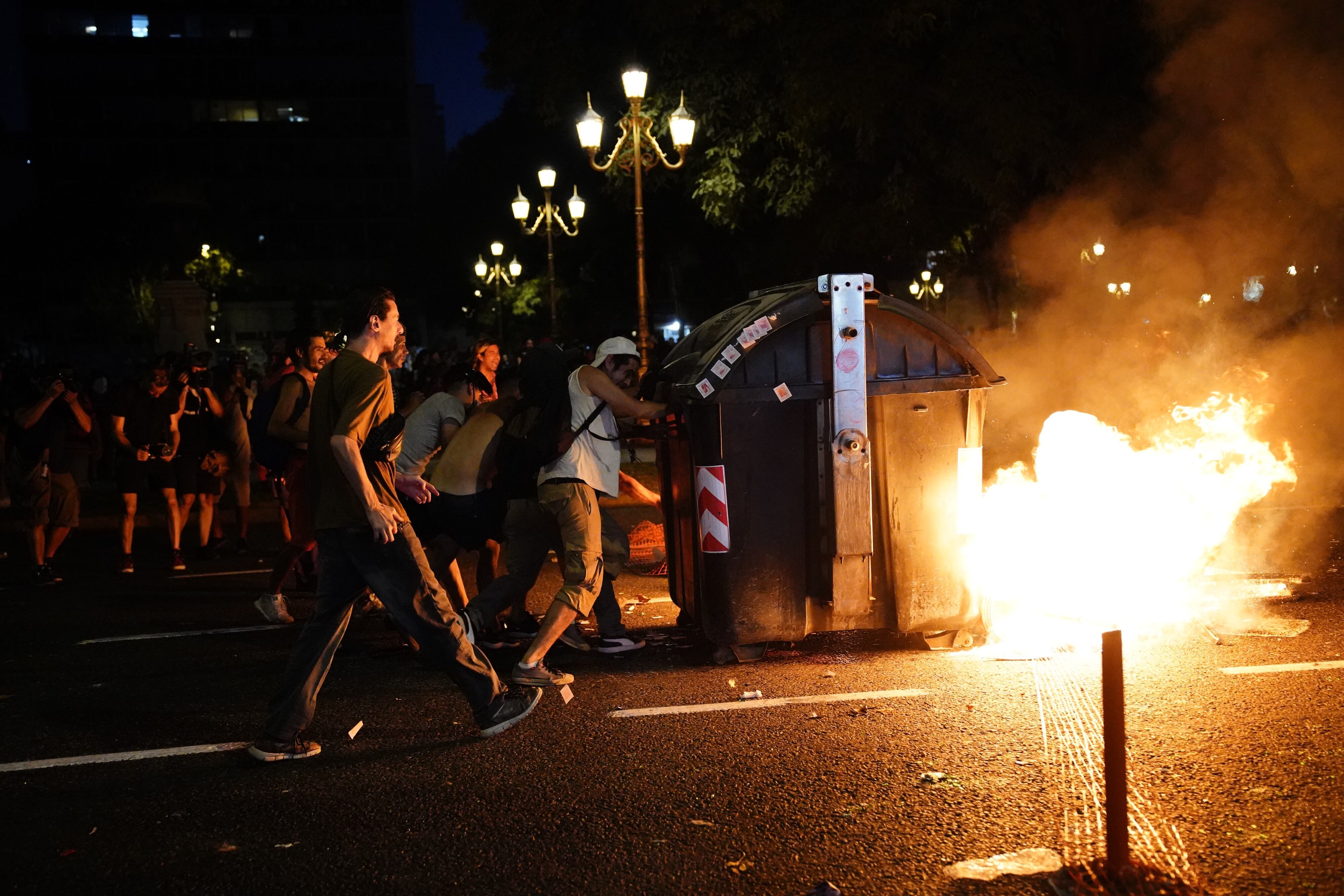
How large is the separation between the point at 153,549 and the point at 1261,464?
30.0 ft

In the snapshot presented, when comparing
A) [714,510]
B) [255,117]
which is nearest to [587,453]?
[714,510]

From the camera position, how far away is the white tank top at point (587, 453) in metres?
5.83

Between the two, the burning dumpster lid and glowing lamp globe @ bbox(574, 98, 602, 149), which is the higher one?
glowing lamp globe @ bbox(574, 98, 602, 149)

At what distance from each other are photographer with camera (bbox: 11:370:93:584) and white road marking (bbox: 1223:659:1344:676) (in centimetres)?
790

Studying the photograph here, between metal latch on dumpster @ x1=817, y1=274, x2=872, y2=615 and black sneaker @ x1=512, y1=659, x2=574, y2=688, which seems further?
metal latch on dumpster @ x1=817, y1=274, x2=872, y2=615

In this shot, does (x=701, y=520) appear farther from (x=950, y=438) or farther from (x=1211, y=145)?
(x=1211, y=145)

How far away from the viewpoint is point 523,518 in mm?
6297

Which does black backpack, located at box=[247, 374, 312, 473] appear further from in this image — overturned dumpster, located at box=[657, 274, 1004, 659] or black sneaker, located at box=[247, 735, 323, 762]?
black sneaker, located at box=[247, 735, 323, 762]

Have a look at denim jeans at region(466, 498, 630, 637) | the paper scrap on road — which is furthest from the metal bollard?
denim jeans at region(466, 498, 630, 637)

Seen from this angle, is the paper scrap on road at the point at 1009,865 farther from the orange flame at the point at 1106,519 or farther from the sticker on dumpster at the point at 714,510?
the orange flame at the point at 1106,519

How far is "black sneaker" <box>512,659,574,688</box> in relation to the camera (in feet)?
18.2

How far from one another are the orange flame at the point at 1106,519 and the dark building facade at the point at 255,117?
7637 cm

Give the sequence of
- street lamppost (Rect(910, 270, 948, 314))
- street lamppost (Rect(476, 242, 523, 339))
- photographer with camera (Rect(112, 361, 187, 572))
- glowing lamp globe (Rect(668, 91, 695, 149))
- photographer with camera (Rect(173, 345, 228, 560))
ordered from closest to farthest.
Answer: photographer with camera (Rect(112, 361, 187, 572)), photographer with camera (Rect(173, 345, 228, 560)), glowing lamp globe (Rect(668, 91, 695, 149)), street lamppost (Rect(476, 242, 523, 339)), street lamppost (Rect(910, 270, 948, 314))

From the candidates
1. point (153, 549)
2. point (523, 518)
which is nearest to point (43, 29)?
point (153, 549)
